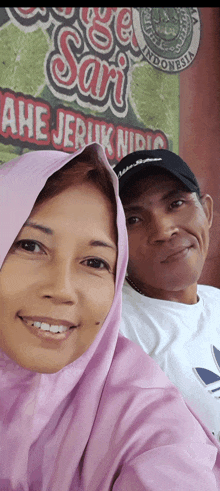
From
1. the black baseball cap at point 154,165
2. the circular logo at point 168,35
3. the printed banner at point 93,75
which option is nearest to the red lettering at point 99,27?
the printed banner at point 93,75

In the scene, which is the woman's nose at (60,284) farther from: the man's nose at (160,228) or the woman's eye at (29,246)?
the man's nose at (160,228)

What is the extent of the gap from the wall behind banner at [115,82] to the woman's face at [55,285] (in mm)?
579

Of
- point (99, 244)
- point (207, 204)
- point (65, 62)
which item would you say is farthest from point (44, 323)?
point (65, 62)

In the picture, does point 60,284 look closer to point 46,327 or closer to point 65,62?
point 46,327

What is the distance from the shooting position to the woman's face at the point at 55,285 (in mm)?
405

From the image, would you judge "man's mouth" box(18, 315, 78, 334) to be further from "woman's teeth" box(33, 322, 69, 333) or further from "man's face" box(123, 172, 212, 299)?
"man's face" box(123, 172, 212, 299)

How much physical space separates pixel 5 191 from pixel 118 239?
0.14 meters

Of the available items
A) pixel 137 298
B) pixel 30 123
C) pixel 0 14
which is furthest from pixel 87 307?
pixel 0 14

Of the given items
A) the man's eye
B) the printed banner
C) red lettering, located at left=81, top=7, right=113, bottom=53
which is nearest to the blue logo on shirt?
the man's eye

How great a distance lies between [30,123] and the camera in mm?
1001

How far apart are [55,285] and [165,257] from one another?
42cm

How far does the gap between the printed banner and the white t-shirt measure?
0.47 metres

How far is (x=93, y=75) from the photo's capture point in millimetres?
1171

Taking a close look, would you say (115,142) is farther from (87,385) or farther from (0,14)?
(87,385)
